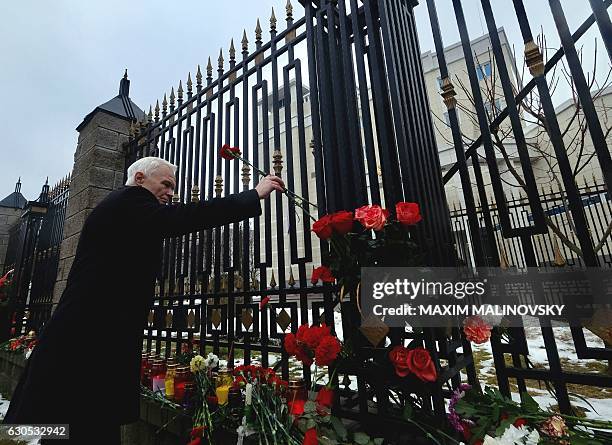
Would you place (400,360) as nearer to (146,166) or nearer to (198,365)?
(198,365)

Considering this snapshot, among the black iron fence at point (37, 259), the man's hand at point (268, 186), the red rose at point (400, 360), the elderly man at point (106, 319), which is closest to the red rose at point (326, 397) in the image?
the red rose at point (400, 360)

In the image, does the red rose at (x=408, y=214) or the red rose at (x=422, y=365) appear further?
the red rose at (x=408, y=214)

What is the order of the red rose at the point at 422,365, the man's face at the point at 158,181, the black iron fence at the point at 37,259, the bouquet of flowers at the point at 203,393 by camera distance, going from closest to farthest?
the red rose at the point at 422,365 < the bouquet of flowers at the point at 203,393 < the man's face at the point at 158,181 < the black iron fence at the point at 37,259

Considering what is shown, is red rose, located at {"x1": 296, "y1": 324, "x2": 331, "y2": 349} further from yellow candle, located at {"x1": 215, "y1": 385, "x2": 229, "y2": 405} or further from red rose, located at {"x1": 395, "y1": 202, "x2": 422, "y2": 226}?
yellow candle, located at {"x1": 215, "y1": 385, "x2": 229, "y2": 405}

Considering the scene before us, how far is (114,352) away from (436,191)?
2.10 metres

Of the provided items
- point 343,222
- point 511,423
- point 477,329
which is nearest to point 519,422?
point 511,423

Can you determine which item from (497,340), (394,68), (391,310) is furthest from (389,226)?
(394,68)

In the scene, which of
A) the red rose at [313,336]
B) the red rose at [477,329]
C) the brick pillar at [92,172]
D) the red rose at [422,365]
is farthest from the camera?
the brick pillar at [92,172]

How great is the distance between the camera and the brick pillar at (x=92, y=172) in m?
3.88

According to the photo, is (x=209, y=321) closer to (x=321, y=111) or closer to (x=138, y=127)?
(x=321, y=111)

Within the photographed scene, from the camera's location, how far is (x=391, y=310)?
4.50 ft

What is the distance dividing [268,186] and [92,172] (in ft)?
11.3

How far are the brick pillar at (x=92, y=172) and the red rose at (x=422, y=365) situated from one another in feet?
13.8

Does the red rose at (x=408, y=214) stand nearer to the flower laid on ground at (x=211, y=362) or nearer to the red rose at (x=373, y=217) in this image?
the red rose at (x=373, y=217)
